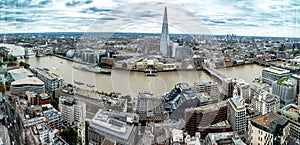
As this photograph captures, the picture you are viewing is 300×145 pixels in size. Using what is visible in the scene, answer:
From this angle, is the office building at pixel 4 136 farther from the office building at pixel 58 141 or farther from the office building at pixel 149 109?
the office building at pixel 149 109

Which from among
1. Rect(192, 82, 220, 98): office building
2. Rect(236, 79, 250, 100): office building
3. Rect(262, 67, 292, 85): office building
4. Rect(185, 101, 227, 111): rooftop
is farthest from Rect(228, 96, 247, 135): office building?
Rect(262, 67, 292, 85): office building

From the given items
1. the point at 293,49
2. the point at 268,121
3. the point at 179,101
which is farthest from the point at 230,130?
the point at 293,49

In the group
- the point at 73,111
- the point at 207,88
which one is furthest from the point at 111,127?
the point at 207,88

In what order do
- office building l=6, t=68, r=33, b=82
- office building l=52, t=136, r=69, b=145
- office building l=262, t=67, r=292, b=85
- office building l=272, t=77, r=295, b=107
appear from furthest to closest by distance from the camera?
office building l=262, t=67, r=292, b=85
office building l=6, t=68, r=33, b=82
office building l=272, t=77, r=295, b=107
office building l=52, t=136, r=69, b=145

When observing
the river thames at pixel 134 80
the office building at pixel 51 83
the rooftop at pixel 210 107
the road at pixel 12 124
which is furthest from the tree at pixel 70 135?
the office building at pixel 51 83

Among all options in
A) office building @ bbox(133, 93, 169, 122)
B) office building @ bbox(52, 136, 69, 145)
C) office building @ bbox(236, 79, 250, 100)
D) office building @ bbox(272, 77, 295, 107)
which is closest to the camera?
office building @ bbox(52, 136, 69, 145)

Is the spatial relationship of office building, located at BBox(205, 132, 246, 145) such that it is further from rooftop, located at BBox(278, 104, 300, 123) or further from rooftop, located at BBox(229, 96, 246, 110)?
rooftop, located at BBox(278, 104, 300, 123)
